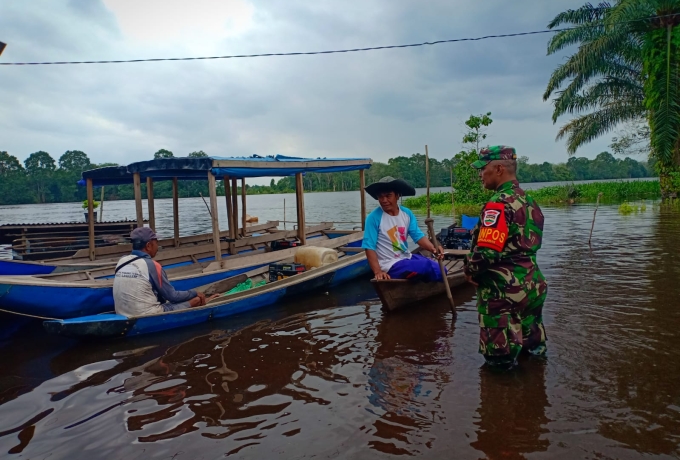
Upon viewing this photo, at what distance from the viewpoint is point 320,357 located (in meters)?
5.18

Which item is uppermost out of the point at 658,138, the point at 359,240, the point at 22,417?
the point at 658,138

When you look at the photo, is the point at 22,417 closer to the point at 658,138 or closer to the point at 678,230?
the point at 678,230

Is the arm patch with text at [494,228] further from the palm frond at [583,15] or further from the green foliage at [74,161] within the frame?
the green foliage at [74,161]

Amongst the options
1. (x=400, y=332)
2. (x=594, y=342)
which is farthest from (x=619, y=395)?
(x=400, y=332)

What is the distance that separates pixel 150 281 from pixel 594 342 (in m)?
5.56

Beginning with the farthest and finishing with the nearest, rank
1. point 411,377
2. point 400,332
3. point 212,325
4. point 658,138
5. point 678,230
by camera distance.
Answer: point 658,138, point 678,230, point 212,325, point 400,332, point 411,377

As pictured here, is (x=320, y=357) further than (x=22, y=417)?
Yes

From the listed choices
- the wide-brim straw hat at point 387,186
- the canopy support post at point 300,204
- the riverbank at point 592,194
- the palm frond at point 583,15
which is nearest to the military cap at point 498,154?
the wide-brim straw hat at point 387,186

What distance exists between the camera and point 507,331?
12.6 ft

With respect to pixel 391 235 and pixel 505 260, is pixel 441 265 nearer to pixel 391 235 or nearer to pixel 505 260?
pixel 391 235

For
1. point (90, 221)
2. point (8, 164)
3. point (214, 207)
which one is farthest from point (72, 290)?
point (8, 164)

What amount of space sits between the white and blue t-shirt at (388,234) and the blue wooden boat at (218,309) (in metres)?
2.25

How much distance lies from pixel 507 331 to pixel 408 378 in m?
1.14

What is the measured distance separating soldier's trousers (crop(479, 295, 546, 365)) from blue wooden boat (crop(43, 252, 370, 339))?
4.12m
